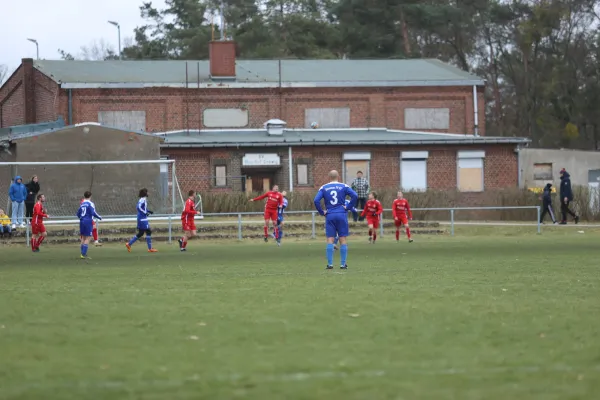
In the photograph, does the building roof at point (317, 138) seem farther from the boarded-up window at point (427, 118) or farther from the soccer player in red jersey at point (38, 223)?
the soccer player in red jersey at point (38, 223)

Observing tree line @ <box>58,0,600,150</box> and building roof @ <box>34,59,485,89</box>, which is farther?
tree line @ <box>58,0,600,150</box>

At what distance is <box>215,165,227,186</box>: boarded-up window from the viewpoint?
55.7 meters

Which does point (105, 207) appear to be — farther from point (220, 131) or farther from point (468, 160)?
point (468, 160)

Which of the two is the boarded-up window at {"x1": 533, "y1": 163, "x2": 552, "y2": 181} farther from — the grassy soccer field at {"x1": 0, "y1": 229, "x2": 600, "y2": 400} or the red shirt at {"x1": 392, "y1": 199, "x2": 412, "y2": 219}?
the grassy soccer field at {"x1": 0, "y1": 229, "x2": 600, "y2": 400}

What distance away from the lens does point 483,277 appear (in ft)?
62.5

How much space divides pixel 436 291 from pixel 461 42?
229 feet

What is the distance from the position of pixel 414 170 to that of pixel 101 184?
61.5 ft

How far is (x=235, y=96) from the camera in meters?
59.8

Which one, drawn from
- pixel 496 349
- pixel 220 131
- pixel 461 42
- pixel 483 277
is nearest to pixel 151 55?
pixel 461 42

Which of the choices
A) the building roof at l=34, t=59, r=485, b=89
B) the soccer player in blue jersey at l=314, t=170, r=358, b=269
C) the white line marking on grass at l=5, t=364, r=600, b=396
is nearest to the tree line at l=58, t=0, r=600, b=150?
the building roof at l=34, t=59, r=485, b=89

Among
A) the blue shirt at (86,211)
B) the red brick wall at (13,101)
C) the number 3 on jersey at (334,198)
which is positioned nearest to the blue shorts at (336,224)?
the number 3 on jersey at (334,198)

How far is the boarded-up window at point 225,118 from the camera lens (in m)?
59.4

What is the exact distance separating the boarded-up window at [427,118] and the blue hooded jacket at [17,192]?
1087 inches

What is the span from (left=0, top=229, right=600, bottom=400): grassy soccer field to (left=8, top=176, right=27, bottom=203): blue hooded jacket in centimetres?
1685
